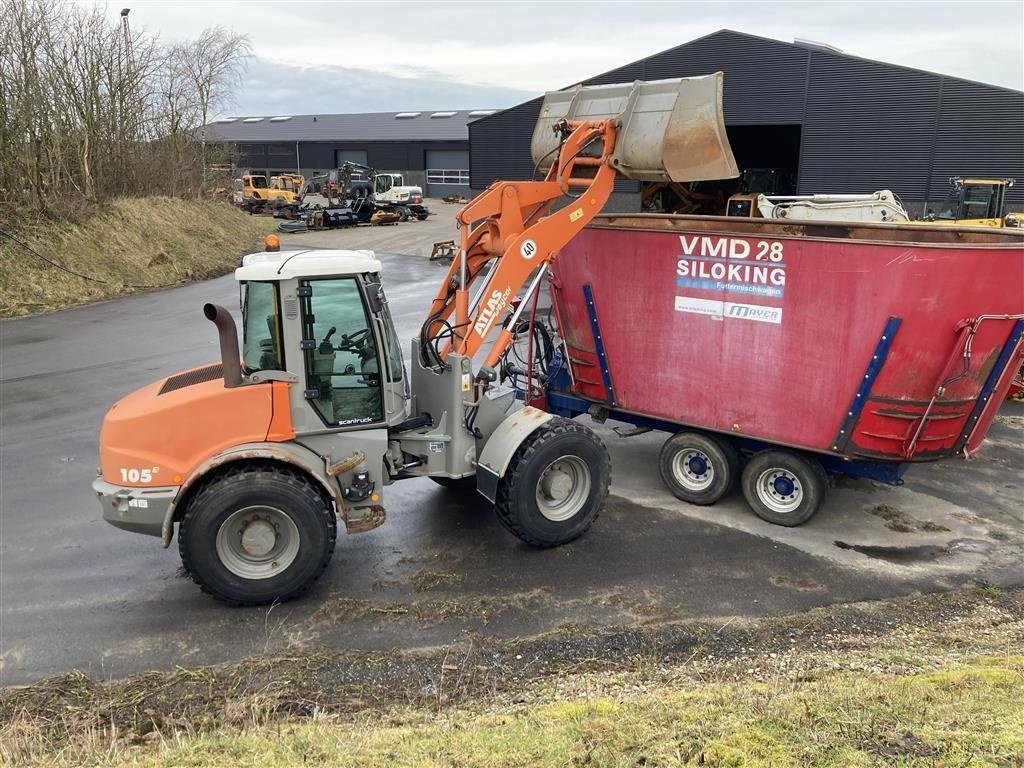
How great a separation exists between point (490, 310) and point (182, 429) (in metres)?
2.59

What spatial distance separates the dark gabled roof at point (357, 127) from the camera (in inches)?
2350

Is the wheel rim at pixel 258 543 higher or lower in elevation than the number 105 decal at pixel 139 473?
lower

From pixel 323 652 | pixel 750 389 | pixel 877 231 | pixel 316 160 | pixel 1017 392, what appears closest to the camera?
pixel 323 652

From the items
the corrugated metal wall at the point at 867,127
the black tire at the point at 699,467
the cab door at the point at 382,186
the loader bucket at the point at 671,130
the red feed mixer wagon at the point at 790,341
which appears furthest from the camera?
the cab door at the point at 382,186

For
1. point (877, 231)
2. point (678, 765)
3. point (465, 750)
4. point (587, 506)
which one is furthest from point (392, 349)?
point (877, 231)

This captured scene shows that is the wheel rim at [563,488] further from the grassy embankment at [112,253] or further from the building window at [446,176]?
the building window at [446,176]

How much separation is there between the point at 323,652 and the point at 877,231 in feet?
17.9

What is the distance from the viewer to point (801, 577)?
20.6ft

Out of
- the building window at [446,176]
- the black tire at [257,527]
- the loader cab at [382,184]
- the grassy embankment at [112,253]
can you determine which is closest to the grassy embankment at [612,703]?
the black tire at [257,527]

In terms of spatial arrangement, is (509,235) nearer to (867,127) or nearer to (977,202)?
(977,202)

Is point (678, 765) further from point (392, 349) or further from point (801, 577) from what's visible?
point (392, 349)

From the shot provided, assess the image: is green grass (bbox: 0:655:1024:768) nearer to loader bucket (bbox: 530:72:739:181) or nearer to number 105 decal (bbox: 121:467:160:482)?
number 105 decal (bbox: 121:467:160:482)

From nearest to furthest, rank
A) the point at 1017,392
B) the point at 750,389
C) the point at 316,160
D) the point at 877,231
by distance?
1. the point at 877,231
2. the point at 750,389
3. the point at 1017,392
4. the point at 316,160

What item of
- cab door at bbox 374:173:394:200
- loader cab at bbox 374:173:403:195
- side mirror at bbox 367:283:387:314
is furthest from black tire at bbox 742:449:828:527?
loader cab at bbox 374:173:403:195
